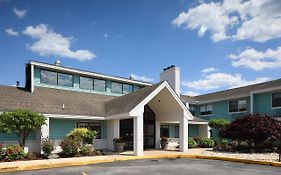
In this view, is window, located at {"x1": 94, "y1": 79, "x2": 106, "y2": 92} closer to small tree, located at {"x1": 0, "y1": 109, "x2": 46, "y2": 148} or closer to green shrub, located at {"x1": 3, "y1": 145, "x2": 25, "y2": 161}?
small tree, located at {"x1": 0, "y1": 109, "x2": 46, "y2": 148}

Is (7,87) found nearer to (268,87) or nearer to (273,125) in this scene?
(273,125)

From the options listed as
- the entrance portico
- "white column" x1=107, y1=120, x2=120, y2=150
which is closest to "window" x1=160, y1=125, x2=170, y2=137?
the entrance portico

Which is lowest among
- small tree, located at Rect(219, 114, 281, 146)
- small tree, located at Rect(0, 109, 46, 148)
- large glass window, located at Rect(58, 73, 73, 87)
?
small tree, located at Rect(219, 114, 281, 146)

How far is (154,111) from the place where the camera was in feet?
75.7

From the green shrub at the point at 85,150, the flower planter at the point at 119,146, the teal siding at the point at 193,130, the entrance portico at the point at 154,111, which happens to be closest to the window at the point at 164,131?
the teal siding at the point at 193,130

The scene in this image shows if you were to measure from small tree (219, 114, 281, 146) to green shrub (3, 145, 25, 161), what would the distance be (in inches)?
618

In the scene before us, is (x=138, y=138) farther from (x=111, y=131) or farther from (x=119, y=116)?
(x=111, y=131)

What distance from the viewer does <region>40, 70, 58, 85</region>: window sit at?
2367cm

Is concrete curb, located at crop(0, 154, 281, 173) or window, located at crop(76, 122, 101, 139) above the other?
window, located at crop(76, 122, 101, 139)

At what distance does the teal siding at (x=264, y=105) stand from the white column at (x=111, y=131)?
15449mm

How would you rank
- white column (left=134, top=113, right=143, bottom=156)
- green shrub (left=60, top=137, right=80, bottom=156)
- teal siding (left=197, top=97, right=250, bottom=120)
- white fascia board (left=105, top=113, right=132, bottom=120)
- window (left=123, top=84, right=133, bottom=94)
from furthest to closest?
1. teal siding (left=197, top=97, right=250, bottom=120)
2. window (left=123, top=84, right=133, bottom=94)
3. white fascia board (left=105, top=113, right=132, bottom=120)
4. white column (left=134, top=113, right=143, bottom=156)
5. green shrub (left=60, top=137, right=80, bottom=156)

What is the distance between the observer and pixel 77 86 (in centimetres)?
2566

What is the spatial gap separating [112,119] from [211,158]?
799cm

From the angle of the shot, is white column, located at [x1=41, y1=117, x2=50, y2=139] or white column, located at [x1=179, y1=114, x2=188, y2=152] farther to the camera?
white column, located at [x1=179, y1=114, x2=188, y2=152]
